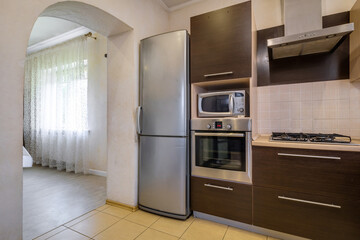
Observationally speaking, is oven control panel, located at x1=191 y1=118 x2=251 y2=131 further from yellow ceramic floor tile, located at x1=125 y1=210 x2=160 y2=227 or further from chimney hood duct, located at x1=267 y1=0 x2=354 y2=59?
yellow ceramic floor tile, located at x1=125 y1=210 x2=160 y2=227

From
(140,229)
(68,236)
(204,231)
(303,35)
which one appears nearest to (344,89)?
(303,35)

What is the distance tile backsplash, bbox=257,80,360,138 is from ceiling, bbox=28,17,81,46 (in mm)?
A: 3552

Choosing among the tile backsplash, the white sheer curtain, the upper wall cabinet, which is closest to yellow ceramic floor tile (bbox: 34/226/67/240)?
the white sheer curtain

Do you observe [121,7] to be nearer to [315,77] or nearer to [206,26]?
[206,26]

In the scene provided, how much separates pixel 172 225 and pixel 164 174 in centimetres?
50

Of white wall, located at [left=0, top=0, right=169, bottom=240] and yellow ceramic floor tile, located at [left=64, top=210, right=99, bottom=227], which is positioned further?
yellow ceramic floor tile, located at [left=64, top=210, right=99, bottom=227]

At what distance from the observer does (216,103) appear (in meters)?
1.76

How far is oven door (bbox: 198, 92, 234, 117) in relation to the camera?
165cm

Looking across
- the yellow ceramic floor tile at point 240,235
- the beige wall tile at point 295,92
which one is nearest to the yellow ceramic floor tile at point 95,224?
the yellow ceramic floor tile at point 240,235

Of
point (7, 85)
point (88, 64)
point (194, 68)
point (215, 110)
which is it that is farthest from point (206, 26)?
point (88, 64)

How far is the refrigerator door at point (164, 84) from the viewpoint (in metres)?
1.80

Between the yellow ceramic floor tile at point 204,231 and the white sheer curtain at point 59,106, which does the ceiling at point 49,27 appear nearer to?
the white sheer curtain at point 59,106

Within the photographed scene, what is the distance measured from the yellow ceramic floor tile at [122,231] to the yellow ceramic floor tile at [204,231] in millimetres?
445

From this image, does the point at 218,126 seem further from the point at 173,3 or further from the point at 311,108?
the point at 173,3
